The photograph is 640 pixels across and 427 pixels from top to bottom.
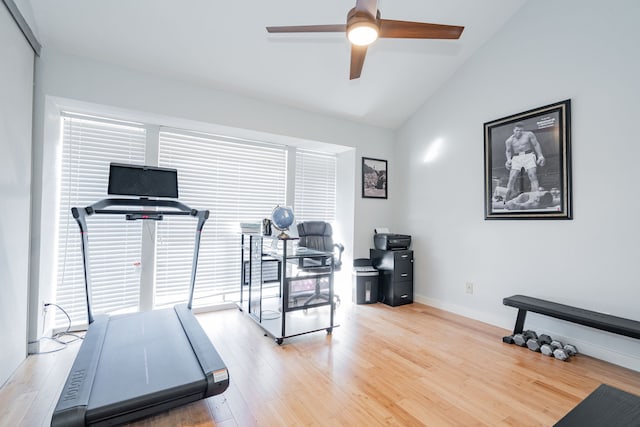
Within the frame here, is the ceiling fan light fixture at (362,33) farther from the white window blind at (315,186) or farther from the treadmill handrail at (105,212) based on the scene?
the white window blind at (315,186)

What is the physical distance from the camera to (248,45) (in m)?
2.82

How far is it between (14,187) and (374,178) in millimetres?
3838

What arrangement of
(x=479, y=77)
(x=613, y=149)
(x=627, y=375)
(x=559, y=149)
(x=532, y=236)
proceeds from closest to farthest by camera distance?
(x=627, y=375) → (x=613, y=149) → (x=559, y=149) → (x=532, y=236) → (x=479, y=77)

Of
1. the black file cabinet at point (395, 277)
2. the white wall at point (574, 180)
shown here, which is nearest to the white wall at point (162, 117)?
the black file cabinet at point (395, 277)

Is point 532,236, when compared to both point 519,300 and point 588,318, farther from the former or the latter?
point 588,318

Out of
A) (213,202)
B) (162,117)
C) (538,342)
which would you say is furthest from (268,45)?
(538,342)

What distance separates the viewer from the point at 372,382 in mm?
2105

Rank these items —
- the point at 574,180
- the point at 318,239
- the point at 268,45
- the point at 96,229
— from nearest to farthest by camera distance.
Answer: the point at 574,180, the point at 268,45, the point at 96,229, the point at 318,239

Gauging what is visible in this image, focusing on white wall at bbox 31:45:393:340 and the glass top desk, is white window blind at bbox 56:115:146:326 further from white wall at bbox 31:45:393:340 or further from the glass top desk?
the glass top desk

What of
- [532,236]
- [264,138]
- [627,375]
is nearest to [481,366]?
[627,375]

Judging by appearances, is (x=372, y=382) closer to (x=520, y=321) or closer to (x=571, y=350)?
(x=520, y=321)

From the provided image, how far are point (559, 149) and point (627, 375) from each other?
1902 millimetres

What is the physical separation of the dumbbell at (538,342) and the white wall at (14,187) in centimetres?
409

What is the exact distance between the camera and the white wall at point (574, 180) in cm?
241
